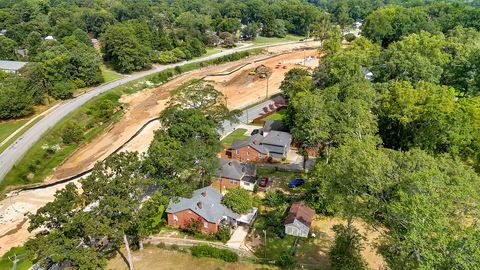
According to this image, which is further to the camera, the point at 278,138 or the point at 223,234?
the point at 278,138

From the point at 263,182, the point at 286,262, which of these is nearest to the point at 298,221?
the point at 286,262

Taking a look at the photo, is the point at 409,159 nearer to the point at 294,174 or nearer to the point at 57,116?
the point at 294,174

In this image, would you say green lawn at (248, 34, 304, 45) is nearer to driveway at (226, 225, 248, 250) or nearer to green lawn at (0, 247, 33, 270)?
driveway at (226, 225, 248, 250)

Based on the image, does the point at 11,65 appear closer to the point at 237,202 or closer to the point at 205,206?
the point at 205,206

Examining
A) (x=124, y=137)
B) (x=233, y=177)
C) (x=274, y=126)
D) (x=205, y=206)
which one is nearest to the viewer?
(x=205, y=206)

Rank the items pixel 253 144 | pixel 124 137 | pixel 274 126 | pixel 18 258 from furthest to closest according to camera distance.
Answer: pixel 124 137
pixel 274 126
pixel 253 144
pixel 18 258

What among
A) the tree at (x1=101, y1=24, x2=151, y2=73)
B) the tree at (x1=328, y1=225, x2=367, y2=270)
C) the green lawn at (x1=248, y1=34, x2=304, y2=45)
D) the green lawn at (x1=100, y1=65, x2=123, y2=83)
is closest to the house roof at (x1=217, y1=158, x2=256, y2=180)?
the tree at (x1=328, y1=225, x2=367, y2=270)

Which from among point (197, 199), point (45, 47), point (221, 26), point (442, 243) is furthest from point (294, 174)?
point (221, 26)
